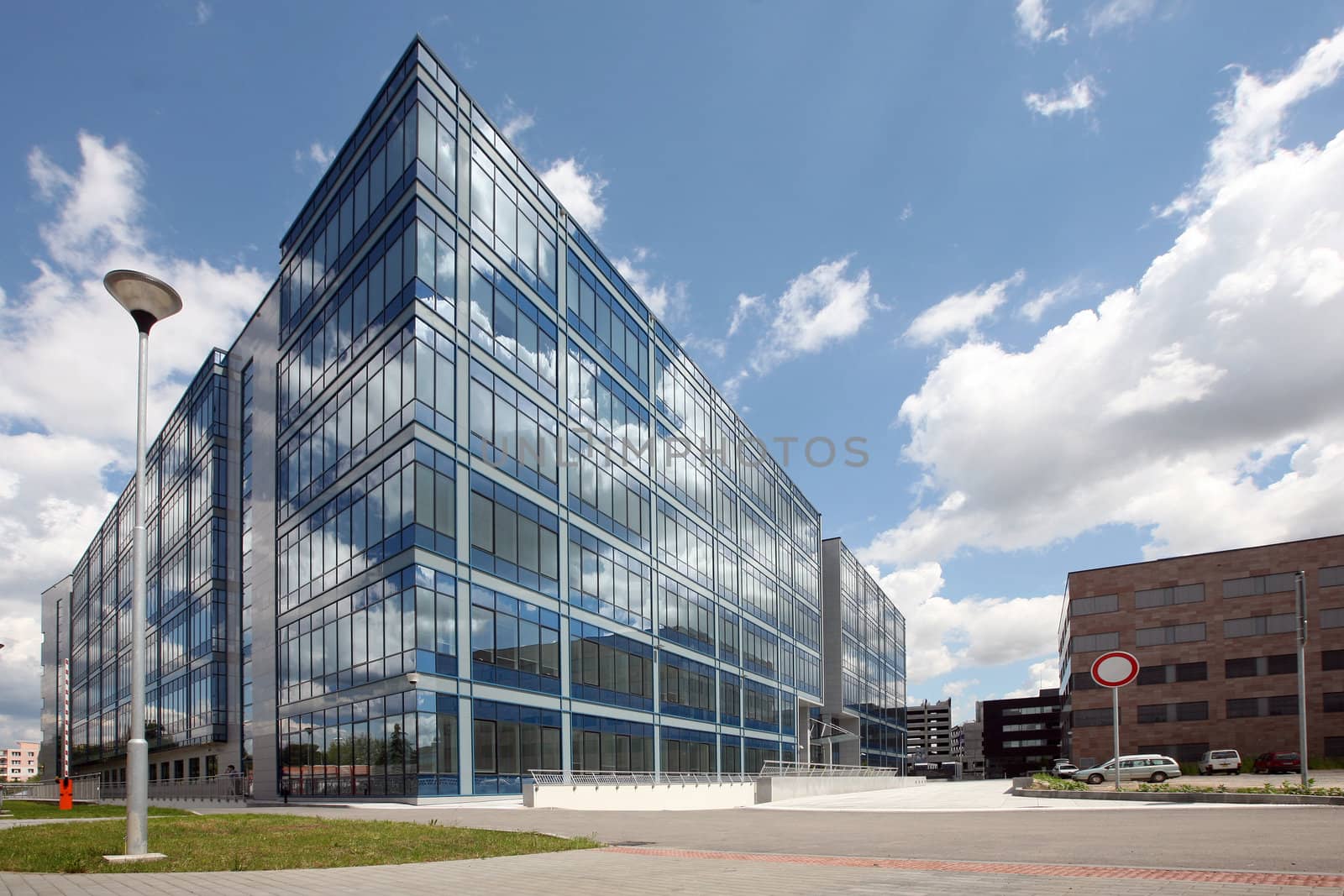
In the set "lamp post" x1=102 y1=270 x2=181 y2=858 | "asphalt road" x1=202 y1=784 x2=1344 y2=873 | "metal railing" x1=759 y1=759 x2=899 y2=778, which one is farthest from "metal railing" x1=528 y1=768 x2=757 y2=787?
"lamp post" x1=102 y1=270 x2=181 y2=858

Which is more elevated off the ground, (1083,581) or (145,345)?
(145,345)

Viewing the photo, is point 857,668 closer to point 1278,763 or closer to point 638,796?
point 1278,763

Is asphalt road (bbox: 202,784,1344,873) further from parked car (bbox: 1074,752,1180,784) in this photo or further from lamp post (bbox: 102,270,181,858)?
parked car (bbox: 1074,752,1180,784)

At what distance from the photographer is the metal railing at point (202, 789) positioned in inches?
1662

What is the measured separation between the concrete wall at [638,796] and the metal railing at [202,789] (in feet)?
58.7

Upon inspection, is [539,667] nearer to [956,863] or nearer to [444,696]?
[444,696]

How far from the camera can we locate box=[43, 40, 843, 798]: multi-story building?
31781 mm

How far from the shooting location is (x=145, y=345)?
12.8 meters

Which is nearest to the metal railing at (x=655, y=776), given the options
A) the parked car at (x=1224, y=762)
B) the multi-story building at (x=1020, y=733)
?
the parked car at (x=1224, y=762)

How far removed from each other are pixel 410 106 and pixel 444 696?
65.6 feet

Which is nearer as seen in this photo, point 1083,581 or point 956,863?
point 956,863

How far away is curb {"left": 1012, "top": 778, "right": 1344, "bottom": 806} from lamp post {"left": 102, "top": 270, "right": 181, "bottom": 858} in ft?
73.0

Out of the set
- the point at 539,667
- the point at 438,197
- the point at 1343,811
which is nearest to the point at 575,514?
the point at 539,667

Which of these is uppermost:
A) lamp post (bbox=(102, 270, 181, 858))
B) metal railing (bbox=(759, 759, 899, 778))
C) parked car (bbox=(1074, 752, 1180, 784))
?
lamp post (bbox=(102, 270, 181, 858))
